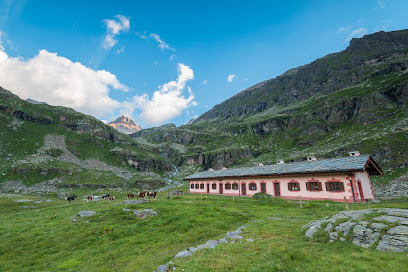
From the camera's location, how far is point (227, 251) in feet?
33.4

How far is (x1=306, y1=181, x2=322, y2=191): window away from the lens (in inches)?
1227

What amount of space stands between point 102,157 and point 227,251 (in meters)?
114

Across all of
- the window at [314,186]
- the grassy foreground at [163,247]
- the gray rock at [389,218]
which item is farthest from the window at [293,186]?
the gray rock at [389,218]

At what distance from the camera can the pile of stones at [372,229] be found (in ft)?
27.7

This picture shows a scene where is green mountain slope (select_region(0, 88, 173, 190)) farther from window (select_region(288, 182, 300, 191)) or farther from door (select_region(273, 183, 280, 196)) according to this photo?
window (select_region(288, 182, 300, 191))

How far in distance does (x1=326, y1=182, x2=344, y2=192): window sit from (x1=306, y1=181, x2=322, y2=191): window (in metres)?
1.19

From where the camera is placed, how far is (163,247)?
42.8 feet

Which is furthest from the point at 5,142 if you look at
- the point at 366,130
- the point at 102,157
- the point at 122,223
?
the point at 366,130

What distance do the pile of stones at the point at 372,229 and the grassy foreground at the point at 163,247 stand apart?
60 centimetres

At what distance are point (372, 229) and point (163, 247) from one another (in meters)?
13.0

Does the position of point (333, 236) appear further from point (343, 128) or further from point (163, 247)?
point (343, 128)

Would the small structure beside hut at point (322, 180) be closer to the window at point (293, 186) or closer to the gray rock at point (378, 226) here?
the window at point (293, 186)

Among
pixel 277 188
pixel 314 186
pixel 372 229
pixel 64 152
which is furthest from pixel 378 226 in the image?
pixel 64 152

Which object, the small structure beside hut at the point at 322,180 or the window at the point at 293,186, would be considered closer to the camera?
the small structure beside hut at the point at 322,180
